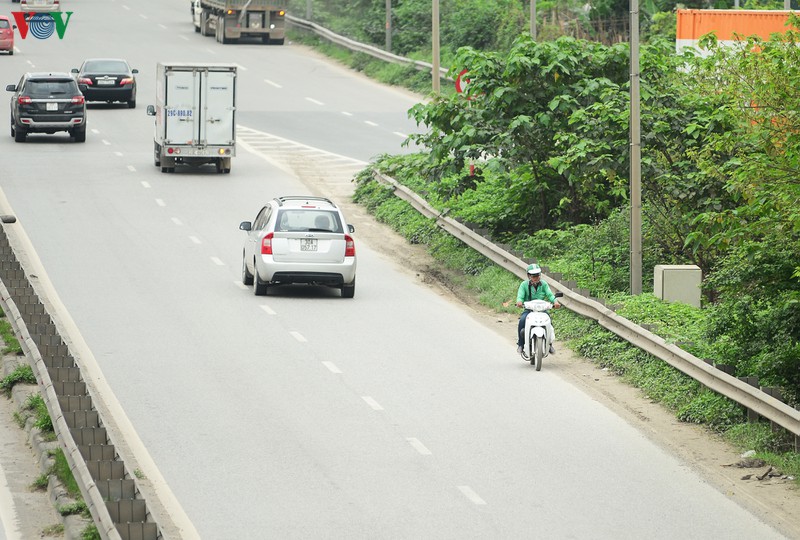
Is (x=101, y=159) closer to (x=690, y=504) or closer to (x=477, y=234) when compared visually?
(x=477, y=234)

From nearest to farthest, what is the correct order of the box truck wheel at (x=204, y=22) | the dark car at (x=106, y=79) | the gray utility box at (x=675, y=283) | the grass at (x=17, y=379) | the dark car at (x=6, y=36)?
1. the grass at (x=17, y=379)
2. the gray utility box at (x=675, y=283)
3. the dark car at (x=106, y=79)
4. the dark car at (x=6, y=36)
5. the box truck wheel at (x=204, y=22)

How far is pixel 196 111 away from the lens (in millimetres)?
36156

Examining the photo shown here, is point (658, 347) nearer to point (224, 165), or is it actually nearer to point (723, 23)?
point (723, 23)

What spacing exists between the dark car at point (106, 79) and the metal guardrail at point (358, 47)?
10376 mm

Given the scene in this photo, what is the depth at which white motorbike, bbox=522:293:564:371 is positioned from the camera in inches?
762

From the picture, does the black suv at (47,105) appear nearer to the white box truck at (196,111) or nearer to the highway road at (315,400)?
the white box truck at (196,111)

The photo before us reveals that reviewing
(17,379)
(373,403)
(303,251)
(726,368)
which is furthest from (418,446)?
(303,251)

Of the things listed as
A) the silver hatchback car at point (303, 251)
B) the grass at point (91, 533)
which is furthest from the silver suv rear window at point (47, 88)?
the grass at point (91, 533)

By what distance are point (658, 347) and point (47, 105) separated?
997 inches

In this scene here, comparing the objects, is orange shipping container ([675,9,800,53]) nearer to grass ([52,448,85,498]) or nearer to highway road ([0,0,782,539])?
highway road ([0,0,782,539])

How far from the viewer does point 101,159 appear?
38281 mm

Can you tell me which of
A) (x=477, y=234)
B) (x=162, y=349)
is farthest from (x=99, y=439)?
(x=477, y=234)

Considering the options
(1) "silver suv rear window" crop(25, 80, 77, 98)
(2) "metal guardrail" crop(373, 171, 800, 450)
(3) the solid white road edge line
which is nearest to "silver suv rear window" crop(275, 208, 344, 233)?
(2) "metal guardrail" crop(373, 171, 800, 450)

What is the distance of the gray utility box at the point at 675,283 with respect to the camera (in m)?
21.3
